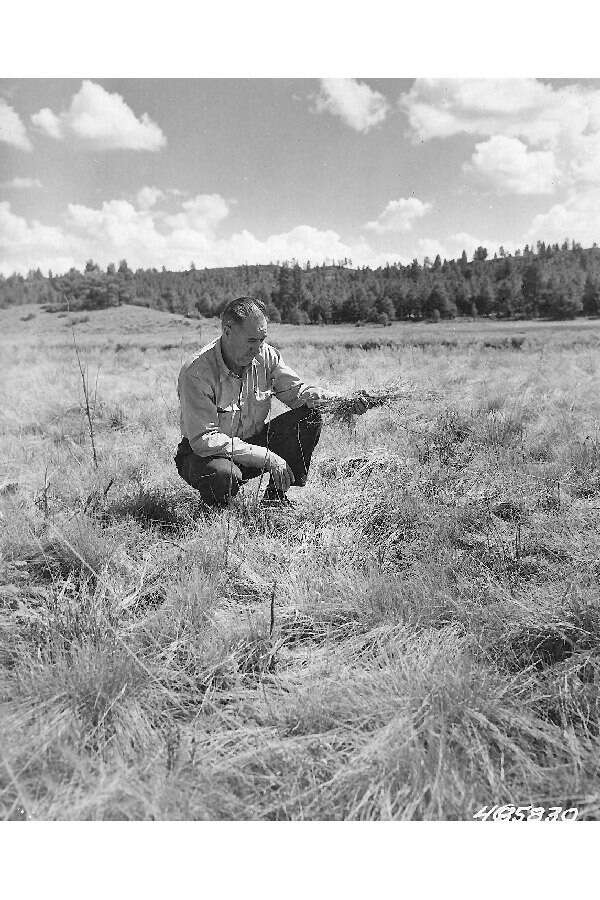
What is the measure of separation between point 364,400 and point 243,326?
104 cm

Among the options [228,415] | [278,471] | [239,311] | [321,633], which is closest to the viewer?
[321,633]

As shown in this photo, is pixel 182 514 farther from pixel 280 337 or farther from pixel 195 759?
pixel 280 337

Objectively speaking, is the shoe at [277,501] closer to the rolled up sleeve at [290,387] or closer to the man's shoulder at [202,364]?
the rolled up sleeve at [290,387]

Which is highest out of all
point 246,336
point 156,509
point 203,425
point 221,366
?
point 246,336

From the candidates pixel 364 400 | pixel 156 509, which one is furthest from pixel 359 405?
pixel 156 509

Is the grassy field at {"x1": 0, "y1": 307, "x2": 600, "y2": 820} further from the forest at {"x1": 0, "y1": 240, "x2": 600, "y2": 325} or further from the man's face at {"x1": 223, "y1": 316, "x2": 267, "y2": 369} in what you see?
the forest at {"x1": 0, "y1": 240, "x2": 600, "y2": 325}

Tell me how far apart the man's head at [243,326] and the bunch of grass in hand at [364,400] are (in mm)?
694

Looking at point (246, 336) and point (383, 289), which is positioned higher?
point (383, 289)

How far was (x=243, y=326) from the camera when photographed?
3.38 metres

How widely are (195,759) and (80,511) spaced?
7.18 feet

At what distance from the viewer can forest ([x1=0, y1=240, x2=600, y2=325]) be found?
33.7 feet

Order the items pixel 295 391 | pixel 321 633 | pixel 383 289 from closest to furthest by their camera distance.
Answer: pixel 321 633, pixel 295 391, pixel 383 289

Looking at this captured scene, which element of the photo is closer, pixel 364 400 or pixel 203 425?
pixel 203 425

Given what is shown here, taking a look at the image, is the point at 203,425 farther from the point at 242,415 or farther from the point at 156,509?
the point at 156,509
